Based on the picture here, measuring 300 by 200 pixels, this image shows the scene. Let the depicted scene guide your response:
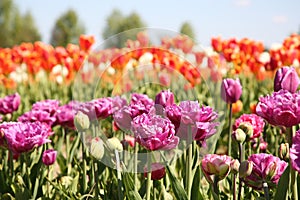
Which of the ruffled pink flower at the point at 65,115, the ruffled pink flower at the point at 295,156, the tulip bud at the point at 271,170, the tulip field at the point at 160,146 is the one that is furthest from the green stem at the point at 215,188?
the ruffled pink flower at the point at 65,115

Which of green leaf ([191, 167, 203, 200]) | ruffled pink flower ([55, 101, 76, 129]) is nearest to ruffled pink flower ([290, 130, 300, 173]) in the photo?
green leaf ([191, 167, 203, 200])

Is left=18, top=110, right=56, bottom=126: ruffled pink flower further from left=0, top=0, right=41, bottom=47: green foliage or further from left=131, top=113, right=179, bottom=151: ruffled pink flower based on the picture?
left=0, top=0, right=41, bottom=47: green foliage

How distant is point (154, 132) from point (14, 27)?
3056 centimetres

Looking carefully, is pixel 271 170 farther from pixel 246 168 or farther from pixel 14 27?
pixel 14 27

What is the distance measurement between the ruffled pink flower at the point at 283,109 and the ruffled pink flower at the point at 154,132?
0.20 meters

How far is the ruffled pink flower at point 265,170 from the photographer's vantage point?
1022 mm

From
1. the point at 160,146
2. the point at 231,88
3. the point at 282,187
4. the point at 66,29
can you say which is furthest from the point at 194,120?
the point at 66,29

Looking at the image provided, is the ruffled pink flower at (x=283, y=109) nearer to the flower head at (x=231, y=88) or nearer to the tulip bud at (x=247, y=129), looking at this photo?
the tulip bud at (x=247, y=129)

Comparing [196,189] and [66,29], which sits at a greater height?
[66,29]

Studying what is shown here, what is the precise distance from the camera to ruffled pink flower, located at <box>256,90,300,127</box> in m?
0.96

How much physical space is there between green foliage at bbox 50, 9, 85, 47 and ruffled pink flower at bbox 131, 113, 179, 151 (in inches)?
1176

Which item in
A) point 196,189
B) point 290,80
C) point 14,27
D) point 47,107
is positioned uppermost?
point 14,27

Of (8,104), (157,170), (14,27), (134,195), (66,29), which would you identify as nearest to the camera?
(134,195)

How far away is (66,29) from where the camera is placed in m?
31.6
